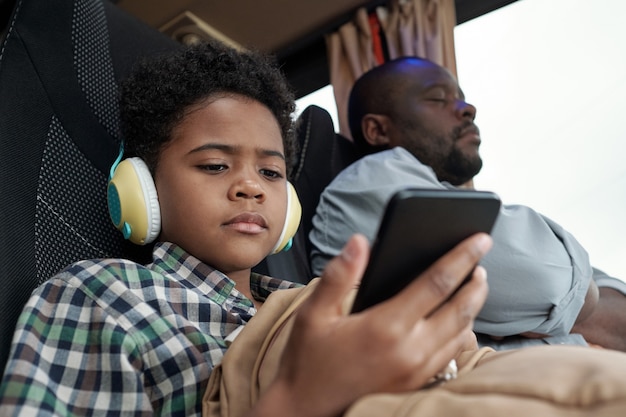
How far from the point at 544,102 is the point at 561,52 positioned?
0.18 m

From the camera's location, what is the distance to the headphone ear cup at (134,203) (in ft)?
2.71

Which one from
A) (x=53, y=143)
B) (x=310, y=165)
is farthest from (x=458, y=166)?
(x=53, y=143)

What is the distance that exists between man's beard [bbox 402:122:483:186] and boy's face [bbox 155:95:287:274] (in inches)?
27.3

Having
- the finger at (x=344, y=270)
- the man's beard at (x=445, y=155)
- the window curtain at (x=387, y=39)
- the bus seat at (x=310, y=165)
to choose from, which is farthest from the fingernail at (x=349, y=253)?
the window curtain at (x=387, y=39)

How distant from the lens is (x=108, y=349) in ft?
2.09

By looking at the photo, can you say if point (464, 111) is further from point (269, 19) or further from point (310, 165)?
point (269, 19)

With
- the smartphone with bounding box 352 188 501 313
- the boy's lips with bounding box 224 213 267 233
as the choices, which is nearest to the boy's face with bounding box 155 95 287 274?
the boy's lips with bounding box 224 213 267 233

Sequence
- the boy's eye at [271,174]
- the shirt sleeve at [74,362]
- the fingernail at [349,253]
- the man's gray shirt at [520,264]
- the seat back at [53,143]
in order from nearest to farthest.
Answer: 1. the fingernail at [349,253]
2. the shirt sleeve at [74,362]
3. the seat back at [53,143]
4. the boy's eye at [271,174]
5. the man's gray shirt at [520,264]

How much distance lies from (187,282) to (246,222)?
116 mm

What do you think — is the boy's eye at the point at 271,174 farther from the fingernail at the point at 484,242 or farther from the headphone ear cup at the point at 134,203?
the fingernail at the point at 484,242

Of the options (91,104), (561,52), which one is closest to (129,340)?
(91,104)

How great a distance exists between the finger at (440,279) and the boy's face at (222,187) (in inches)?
17.6

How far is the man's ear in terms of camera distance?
5.27 ft

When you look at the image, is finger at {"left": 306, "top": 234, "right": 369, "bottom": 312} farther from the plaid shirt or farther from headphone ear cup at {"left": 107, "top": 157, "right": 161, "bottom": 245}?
headphone ear cup at {"left": 107, "top": 157, "right": 161, "bottom": 245}
